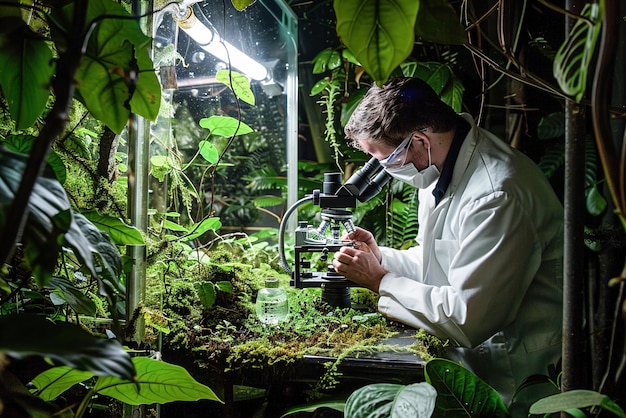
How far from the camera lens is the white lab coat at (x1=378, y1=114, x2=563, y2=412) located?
130cm

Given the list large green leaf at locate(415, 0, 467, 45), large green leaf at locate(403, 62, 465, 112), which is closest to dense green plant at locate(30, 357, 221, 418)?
large green leaf at locate(415, 0, 467, 45)

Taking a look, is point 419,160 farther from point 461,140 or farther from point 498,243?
point 498,243

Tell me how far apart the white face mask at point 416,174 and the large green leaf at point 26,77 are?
3.55ft

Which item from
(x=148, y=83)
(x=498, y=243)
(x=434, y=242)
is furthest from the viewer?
(x=434, y=242)

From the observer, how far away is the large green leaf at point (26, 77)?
79 centimetres

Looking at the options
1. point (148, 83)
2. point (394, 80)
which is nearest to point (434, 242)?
point (394, 80)

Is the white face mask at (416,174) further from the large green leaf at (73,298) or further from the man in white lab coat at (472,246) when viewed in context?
the large green leaf at (73,298)

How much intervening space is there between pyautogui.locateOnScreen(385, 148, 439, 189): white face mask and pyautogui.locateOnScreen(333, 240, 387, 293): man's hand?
0.32 meters

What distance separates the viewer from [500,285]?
1.29m

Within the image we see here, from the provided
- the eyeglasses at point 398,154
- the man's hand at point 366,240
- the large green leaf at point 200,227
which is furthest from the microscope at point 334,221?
the large green leaf at point 200,227

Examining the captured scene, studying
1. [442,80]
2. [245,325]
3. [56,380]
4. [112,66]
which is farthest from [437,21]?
[442,80]

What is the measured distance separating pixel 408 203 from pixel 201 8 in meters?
1.40

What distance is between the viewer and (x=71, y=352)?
1.52ft

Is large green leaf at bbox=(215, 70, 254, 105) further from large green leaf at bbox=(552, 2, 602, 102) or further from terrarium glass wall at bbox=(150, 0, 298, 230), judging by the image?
large green leaf at bbox=(552, 2, 602, 102)
